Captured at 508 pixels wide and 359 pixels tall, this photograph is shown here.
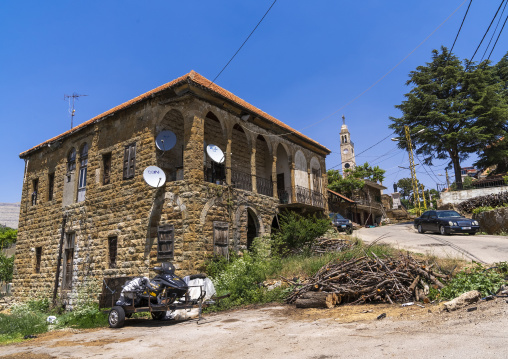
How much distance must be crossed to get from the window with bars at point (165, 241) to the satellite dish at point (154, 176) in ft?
5.20

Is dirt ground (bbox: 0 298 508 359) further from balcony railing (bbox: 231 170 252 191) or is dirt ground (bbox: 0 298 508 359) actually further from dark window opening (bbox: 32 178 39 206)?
dark window opening (bbox: 32 178 39 206)

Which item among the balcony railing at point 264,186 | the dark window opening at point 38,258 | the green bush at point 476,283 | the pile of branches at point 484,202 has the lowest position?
the green bush at point 476,283

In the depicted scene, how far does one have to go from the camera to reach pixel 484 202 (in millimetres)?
23422

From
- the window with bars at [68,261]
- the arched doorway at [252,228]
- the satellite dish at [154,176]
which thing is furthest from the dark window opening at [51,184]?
the arched doorway at [252,228]

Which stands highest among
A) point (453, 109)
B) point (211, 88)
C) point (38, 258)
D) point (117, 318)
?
point (453, 109)

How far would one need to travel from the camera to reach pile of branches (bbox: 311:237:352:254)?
1476 cm

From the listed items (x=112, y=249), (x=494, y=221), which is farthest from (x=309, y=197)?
(x=112, y=249)

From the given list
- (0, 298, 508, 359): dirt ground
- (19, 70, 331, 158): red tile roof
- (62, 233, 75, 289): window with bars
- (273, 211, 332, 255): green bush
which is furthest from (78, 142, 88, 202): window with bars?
(0, 298, 508, 359): dirt ground

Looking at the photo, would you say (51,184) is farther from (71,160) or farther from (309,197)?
(309,197)

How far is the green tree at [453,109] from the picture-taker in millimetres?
27391

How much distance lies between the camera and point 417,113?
30.3 meters

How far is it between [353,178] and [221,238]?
29.4 metres

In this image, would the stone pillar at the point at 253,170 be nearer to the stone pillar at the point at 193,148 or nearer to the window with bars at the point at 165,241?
the stone pillar at the point at 193,148

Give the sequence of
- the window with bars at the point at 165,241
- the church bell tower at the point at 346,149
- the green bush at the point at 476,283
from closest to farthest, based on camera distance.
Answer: the green bush at the point at 476,283 < the window with bars at the point at 165,241 < the church bell tower at the point at 346,149
